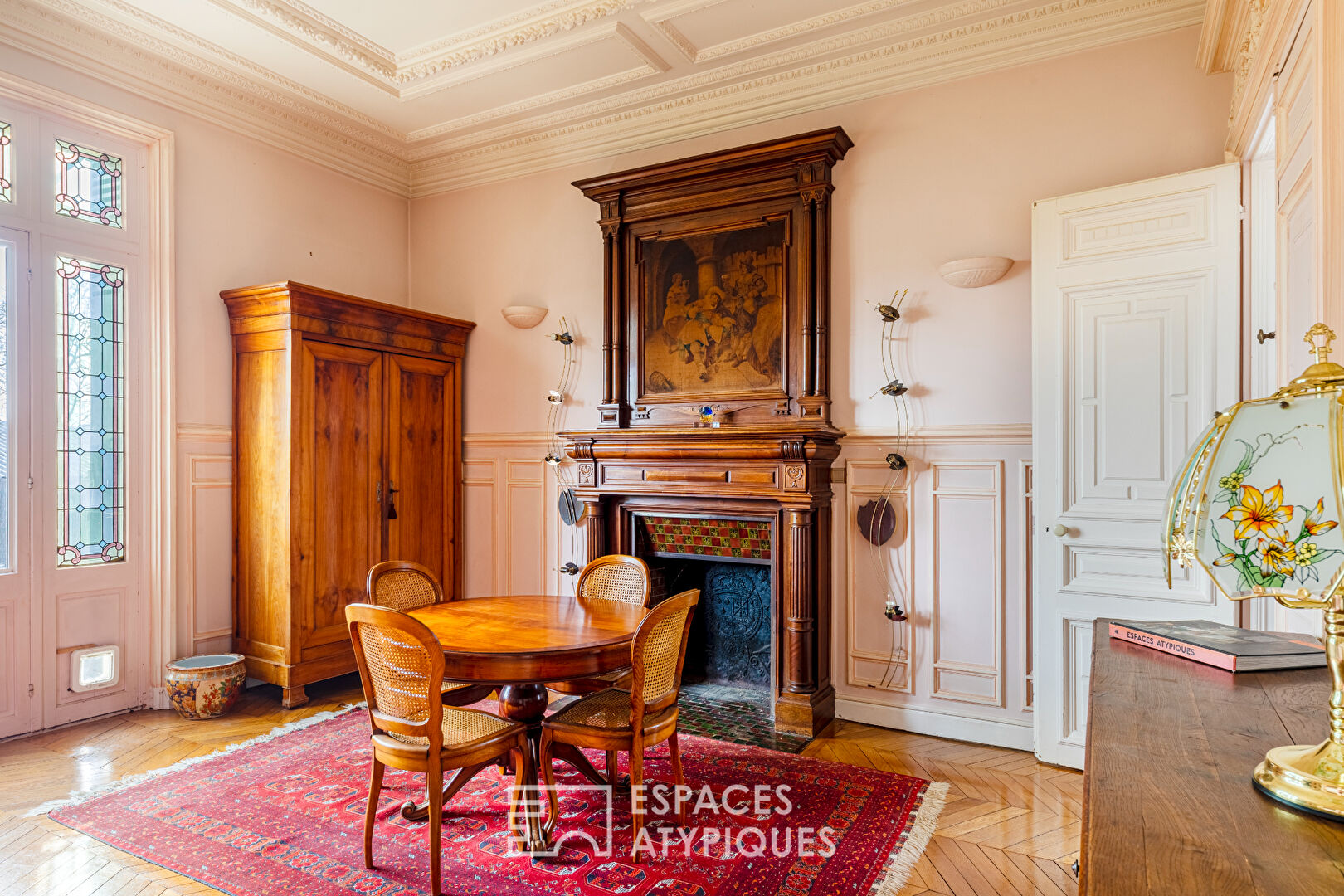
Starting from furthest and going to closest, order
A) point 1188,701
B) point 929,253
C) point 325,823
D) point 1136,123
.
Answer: point 929,253 < point 1136,123 < point 325,823 < point 1188,701

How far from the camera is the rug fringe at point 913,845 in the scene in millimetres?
2447

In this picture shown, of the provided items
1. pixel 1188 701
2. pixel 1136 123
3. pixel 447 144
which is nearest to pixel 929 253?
pixel 1136 123

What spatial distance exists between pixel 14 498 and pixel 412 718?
2.74m

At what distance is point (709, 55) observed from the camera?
4152mm

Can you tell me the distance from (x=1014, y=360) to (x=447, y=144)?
395 centimetres

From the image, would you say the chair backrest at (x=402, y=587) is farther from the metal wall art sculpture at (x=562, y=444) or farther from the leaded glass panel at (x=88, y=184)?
the leaded glass panel at (x=88, y=184)

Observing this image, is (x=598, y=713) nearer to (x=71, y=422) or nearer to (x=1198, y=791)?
(x=1198, y=791)

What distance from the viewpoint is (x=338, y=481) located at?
4.49 metres

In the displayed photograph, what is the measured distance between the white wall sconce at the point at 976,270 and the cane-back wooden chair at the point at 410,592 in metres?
2.88

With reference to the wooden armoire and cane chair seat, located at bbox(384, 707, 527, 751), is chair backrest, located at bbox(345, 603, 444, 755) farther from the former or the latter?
the wooden armoire

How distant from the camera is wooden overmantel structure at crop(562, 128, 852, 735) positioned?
3885mm

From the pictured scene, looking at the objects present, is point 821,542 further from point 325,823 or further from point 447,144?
point 447,144

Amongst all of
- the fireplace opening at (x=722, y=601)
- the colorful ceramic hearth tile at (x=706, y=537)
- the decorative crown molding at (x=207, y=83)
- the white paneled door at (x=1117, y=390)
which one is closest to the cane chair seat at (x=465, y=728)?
the fireplace opening at (x=722, y=601)

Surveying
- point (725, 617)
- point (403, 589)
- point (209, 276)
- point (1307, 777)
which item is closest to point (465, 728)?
point (403, 589)
